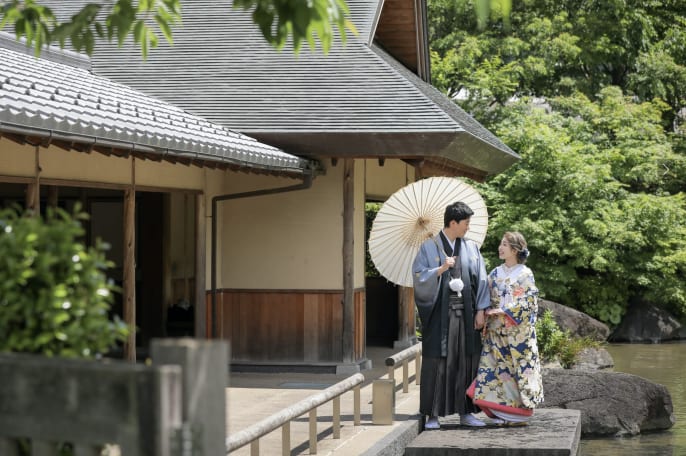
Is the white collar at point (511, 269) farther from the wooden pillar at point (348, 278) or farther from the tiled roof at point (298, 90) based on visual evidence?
the wooden pillar at point (348, 278)

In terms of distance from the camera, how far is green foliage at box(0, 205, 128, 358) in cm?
318

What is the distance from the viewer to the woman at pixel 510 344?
888cm

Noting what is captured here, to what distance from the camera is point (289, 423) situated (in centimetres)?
729

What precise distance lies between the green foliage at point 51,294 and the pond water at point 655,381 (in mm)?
7672

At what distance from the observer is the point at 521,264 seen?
29.4 ft

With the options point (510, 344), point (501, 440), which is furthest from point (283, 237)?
point (501, 440)

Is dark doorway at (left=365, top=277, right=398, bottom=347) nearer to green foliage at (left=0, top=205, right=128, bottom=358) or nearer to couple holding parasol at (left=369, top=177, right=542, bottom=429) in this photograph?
couple holding parasol at (left=369, top=177, right=542, bottom=429)

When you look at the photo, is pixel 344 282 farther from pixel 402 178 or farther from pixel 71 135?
pixel 71 135

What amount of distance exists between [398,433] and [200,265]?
15.7ft

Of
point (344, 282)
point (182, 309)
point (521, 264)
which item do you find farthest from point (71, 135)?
point (182, 309)

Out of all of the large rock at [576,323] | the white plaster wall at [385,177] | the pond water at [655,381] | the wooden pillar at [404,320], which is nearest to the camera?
the pond water at [655,381]

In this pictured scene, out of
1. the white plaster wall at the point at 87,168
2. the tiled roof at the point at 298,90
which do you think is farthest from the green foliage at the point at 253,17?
the tiled roof at the point at 298,90

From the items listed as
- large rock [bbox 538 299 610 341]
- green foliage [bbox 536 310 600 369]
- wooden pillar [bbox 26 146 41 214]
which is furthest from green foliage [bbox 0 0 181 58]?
large rock [bbox 538 299 610 341]

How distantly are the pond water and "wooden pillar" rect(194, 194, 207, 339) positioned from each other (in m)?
4.51
